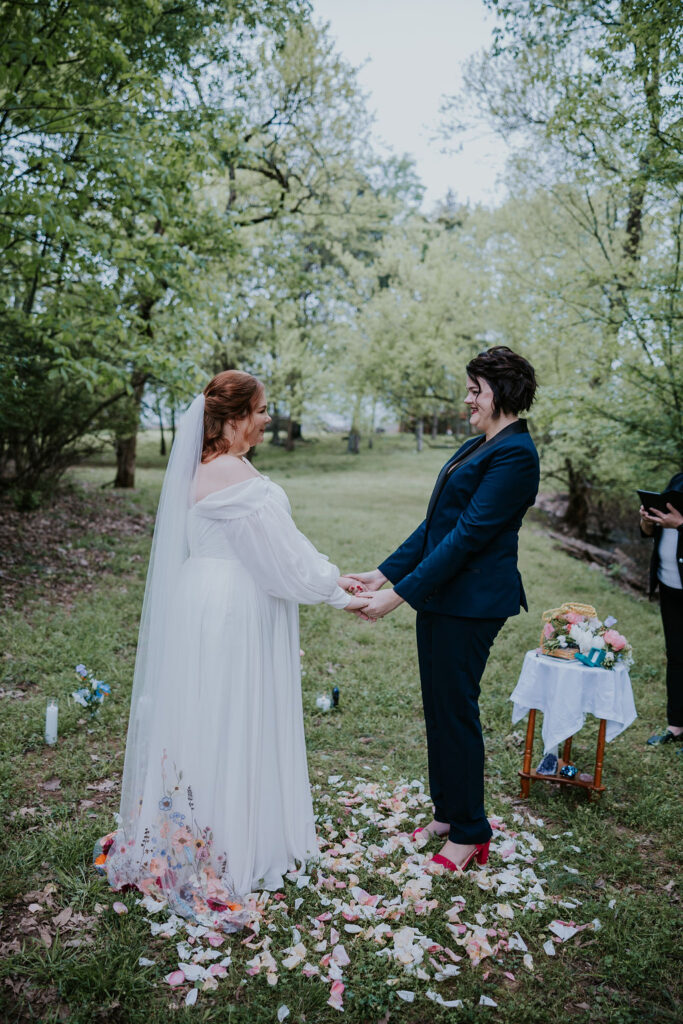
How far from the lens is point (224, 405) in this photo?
3477 mm

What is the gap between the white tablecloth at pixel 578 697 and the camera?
14.2 feet

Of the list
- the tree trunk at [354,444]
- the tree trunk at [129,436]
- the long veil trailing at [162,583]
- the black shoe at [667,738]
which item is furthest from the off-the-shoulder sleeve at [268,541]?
the tree trunk at [354,444]

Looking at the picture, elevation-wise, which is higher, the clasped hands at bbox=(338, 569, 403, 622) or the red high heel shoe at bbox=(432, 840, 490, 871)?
the clasped hands at bbox=(338, 569, 403, 622)

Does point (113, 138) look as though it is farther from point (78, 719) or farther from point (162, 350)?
point (78, 719)

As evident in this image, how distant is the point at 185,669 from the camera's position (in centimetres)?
342

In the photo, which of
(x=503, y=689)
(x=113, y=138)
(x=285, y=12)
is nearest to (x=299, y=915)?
(x=503, y=689)

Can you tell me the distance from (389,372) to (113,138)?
13.2m

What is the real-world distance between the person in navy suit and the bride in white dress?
572mm

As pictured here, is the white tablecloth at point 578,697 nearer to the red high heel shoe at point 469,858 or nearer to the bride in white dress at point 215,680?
the red high heel shoe at point 469,858

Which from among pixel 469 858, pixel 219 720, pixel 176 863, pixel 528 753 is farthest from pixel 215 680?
pixel 528 753

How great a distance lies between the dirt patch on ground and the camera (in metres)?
8.30

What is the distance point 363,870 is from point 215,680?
1303mm

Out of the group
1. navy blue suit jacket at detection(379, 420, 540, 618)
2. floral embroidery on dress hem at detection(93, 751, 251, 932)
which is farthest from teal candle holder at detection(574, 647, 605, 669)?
floral embroidery on dress hem at detection(93, 751, 251, 932)

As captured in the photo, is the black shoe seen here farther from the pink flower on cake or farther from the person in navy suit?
the person in navy suit
